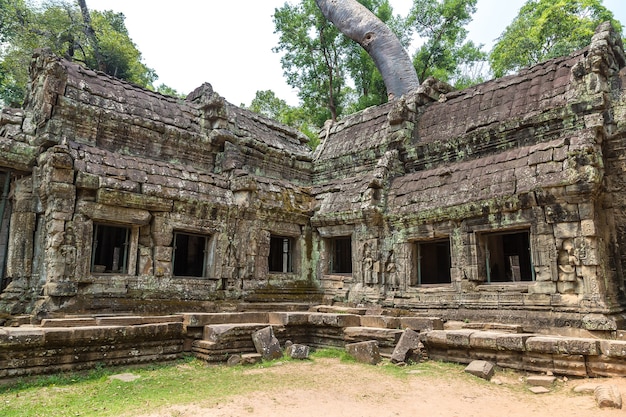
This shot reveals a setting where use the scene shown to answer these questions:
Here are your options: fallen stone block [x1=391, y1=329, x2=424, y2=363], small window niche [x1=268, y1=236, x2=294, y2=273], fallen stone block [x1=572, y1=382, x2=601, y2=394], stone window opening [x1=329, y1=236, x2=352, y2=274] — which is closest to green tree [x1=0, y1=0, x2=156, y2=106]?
small window niche [x1=268, y1=236, x2=294, y2=273]

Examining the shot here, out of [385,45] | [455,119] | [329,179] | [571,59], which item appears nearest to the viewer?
[571,59]

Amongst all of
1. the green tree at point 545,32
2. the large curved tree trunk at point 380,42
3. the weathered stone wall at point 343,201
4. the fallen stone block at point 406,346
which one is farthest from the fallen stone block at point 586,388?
the green tree at point 545,32

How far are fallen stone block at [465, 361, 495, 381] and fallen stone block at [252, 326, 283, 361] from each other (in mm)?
2875

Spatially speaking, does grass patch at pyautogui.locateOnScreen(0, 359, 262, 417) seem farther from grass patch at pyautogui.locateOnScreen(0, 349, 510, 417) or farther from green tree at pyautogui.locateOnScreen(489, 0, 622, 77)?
green tree at pyautogui.locateOnScreen(489, 0, 622, 77)

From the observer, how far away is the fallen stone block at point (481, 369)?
5973 millimetres

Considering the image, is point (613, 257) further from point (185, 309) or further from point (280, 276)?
point (185, 309)

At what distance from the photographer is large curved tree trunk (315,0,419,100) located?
67.3 ft

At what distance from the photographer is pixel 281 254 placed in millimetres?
11922

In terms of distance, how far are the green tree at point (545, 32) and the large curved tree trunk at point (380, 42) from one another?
5.88 m

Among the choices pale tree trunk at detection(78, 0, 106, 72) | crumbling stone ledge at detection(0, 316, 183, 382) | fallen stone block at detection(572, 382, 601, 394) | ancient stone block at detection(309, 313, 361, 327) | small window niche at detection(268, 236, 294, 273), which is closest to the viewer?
fallen stone block at detection(572, 382, 601, 394)

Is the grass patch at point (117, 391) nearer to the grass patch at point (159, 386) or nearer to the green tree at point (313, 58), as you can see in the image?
the grass patch at point (159, 386)

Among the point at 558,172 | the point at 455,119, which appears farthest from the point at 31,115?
the point at 558,172

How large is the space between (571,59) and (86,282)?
34.5ft

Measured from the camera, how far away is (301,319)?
8492 mm
